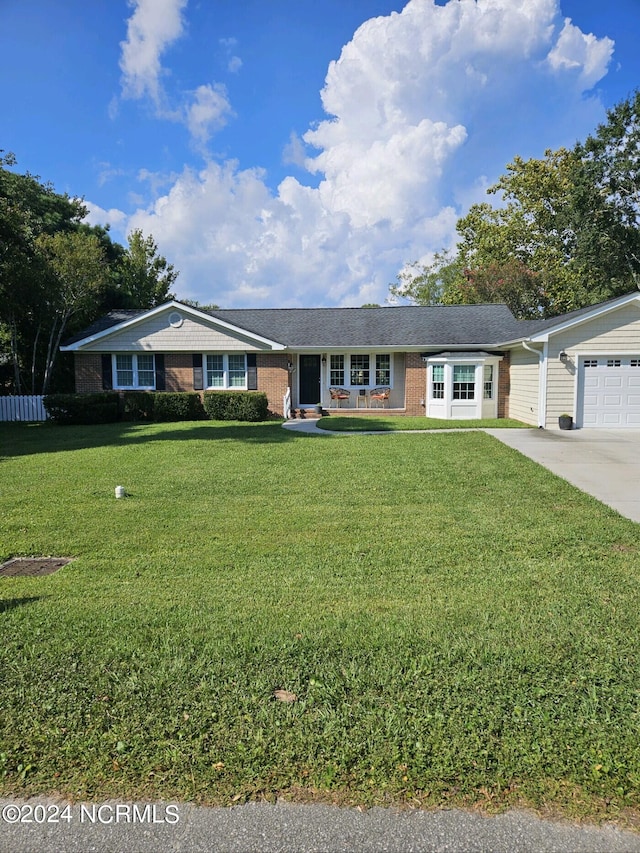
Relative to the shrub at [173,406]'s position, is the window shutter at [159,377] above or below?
above

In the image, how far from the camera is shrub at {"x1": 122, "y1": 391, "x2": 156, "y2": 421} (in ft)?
59.5

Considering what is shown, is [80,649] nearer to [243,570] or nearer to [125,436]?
[243,570]

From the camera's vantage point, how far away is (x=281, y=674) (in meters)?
3.07

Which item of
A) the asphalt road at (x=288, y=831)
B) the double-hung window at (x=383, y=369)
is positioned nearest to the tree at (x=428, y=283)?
the double-hung window at (x=383, y=369)

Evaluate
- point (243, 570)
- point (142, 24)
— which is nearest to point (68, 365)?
point (142, 24)

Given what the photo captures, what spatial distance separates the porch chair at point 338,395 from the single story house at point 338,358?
0.06m

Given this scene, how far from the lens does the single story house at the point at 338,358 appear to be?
18219 mm

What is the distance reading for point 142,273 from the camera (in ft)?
95.6

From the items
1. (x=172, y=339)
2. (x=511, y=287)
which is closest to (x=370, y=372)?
(x=172, y=339)

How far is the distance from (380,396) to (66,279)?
42.5ft

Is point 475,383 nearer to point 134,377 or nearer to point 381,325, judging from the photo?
point 381,325

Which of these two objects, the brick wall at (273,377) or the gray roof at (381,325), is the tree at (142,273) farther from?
the brick wall at (273,377)

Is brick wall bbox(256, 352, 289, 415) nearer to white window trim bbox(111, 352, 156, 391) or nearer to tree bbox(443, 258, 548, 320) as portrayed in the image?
white window trim bbox(111, 352, 156, 391)

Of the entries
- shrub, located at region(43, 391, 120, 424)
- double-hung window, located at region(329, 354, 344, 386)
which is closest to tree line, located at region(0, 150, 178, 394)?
shrub, located at region(43, 391, 120, 424)
